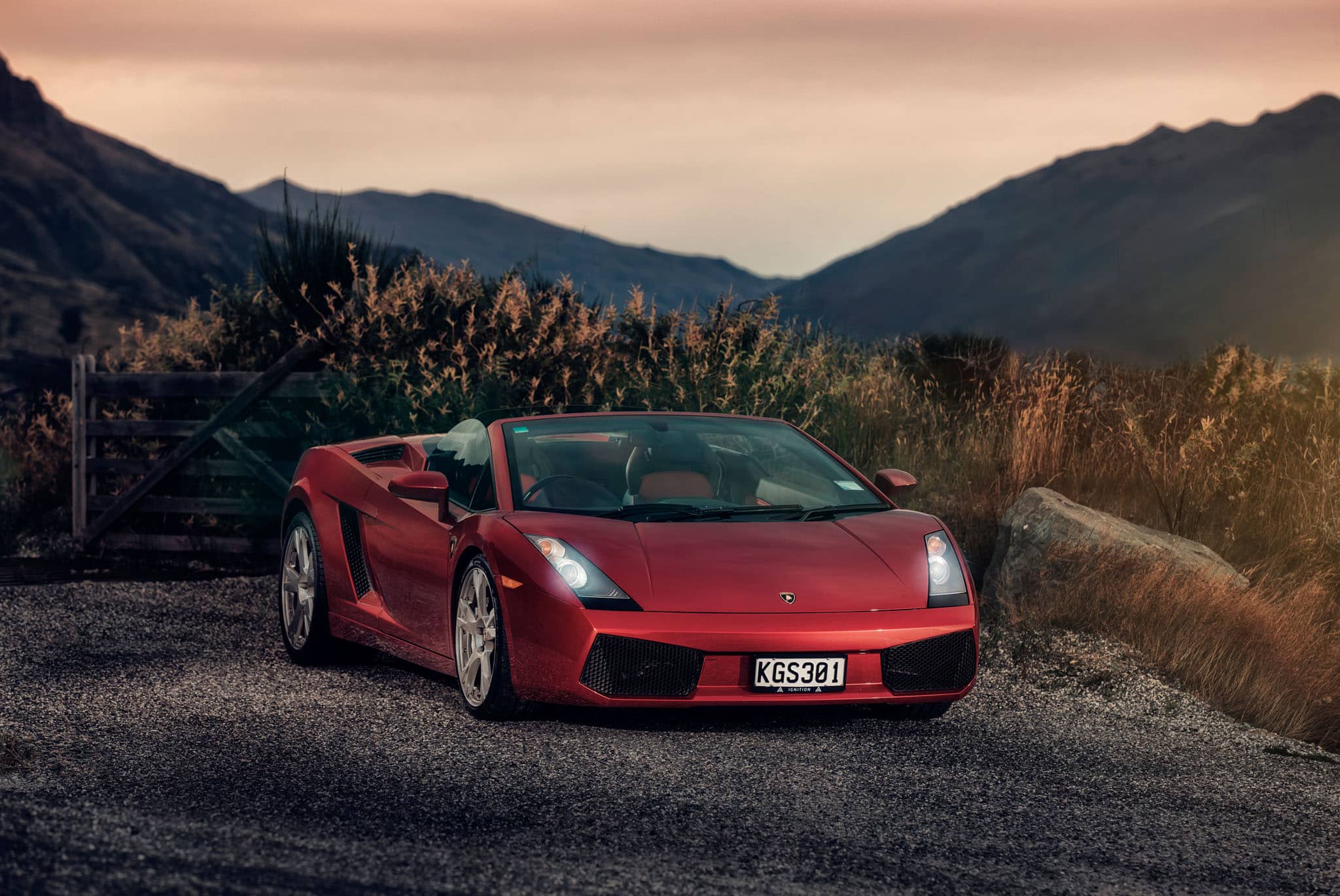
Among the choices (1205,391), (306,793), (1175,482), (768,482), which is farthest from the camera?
(1205,391)

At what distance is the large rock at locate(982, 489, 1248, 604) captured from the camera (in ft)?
31.8

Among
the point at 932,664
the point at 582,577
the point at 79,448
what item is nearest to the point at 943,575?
the point at 932,664

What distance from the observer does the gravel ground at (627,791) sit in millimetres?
4492

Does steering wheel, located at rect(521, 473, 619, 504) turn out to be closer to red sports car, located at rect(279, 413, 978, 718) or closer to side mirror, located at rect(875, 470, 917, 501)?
red sports car, located at rect(279, 413, 978, 718)

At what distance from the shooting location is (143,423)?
14.9 m

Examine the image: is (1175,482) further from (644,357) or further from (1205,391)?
(644,357)

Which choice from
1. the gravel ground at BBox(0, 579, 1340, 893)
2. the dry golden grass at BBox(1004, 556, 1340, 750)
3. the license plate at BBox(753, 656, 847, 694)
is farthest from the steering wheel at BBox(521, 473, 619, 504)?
the dry golden grass at BBox(1004, 556, 1340, 750)

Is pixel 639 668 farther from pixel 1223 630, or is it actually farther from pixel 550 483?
pixel 1223 630

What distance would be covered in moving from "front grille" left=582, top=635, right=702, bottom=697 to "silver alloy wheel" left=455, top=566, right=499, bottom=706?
570 millimetres

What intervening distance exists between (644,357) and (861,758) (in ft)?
28.7

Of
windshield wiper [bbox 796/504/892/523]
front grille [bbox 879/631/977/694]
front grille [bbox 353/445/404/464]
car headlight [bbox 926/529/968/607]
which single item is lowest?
front grille [bbox 879/631/977/694]

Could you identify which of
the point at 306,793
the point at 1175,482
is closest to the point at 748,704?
the point at 306,793

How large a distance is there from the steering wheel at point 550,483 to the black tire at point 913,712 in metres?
1.58

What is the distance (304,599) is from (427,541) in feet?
5.03
